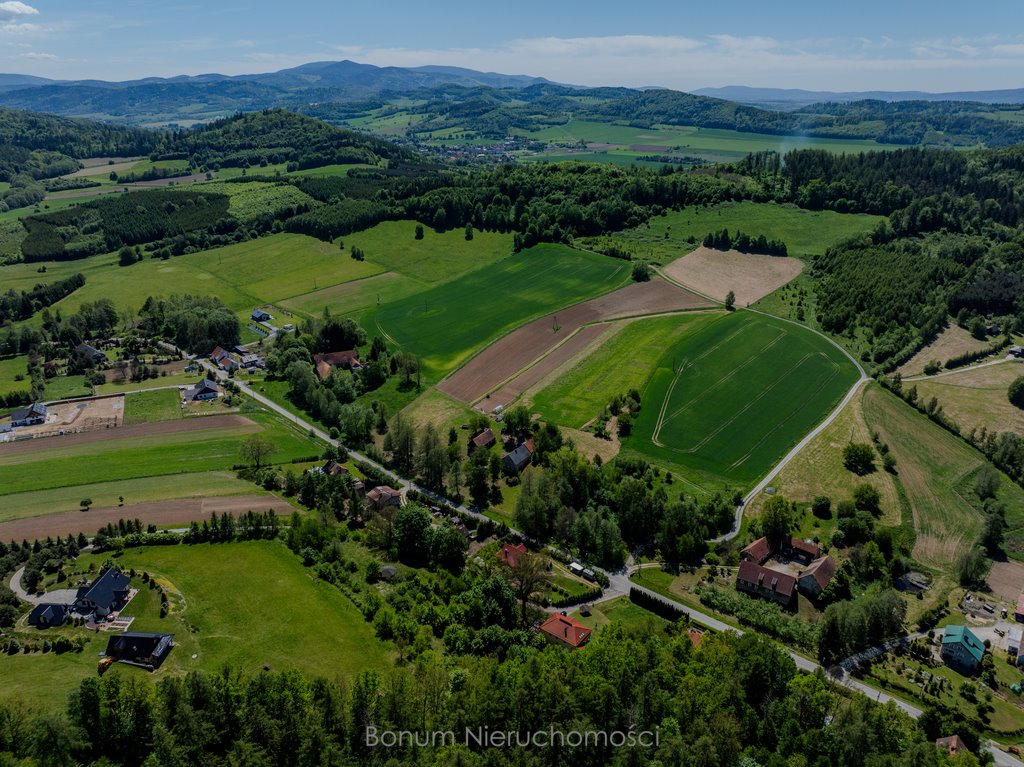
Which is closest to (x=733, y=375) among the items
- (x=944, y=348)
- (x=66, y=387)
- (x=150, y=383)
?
(x=944, y=348)

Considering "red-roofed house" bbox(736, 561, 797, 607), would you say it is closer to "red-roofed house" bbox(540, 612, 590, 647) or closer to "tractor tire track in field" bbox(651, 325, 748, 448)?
"red-roofed house" bbox(540, 612, 590, 647)

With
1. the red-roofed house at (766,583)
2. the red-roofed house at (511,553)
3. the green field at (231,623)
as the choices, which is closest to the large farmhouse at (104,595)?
the green field at (231,623)

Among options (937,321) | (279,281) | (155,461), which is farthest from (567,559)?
(279,281)

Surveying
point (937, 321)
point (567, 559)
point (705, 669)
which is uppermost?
point (937, 321)

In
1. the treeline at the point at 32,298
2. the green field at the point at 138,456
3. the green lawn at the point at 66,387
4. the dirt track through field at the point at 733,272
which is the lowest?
the green field at the point at 138,456

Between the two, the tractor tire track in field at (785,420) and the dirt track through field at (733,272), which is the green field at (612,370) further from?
the tractor tire track in field at (785,420)

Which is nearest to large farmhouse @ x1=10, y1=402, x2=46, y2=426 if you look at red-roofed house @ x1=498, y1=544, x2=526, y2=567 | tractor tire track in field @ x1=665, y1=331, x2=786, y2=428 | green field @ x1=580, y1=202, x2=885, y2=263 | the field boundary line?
red-roofed house @ x1=498, y1=544, x2=526, y2=567

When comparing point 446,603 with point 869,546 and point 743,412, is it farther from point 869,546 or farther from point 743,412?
point 743,412
